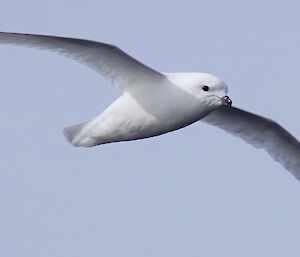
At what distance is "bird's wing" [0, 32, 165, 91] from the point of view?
1556cm

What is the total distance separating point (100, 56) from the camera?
52.7 feet

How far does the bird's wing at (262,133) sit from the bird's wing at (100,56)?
3.27 metres

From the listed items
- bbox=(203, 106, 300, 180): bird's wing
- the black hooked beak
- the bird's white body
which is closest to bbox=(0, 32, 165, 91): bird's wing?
the bird's white body

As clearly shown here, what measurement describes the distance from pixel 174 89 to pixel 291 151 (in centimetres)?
473

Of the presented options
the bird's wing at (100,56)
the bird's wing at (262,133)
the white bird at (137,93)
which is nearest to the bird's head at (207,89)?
Answer: the white bird at (137,93)

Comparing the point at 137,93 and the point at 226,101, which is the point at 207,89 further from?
the point at 137,93

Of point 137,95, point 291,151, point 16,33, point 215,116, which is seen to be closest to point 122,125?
point 137,95

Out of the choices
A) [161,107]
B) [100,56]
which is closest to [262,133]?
[161,107]

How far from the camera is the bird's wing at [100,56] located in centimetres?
1556

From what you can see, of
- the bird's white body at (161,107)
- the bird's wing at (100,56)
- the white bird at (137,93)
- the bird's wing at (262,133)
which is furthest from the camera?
the bird's wing at (262,133)

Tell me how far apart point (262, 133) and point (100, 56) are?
196 inches

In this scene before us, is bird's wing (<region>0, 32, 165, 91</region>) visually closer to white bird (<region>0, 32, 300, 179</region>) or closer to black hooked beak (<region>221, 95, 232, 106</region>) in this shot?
white bird (<region>0, 32, 300, 179</region>)

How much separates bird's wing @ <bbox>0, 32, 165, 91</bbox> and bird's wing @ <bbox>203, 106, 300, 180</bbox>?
327 centimetres

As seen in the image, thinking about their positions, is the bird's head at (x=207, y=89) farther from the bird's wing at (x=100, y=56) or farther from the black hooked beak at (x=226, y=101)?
the bird's wing at (x=100, y=56)
